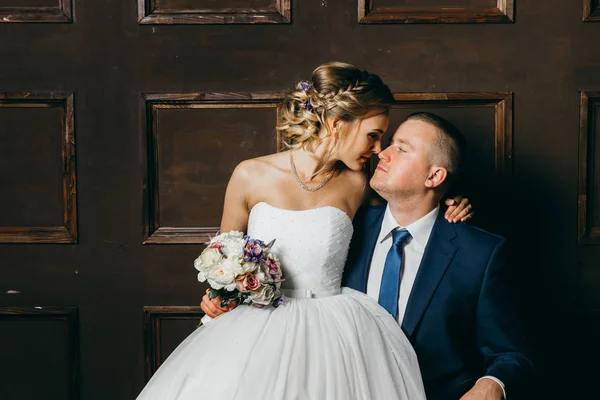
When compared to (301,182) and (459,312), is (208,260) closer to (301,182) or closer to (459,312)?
(301,182)

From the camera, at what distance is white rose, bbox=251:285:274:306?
6.13ft

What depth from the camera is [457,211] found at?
2.11m

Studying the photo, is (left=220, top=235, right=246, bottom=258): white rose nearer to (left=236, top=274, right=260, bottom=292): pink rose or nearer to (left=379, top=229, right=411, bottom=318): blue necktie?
(left=236, top=274, right=260, bottom=292): pink rose

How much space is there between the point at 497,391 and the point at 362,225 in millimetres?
680

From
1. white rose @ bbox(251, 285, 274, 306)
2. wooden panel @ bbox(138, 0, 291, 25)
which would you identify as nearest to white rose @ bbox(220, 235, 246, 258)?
white rose @ bbox(251, 285, 274, 306)

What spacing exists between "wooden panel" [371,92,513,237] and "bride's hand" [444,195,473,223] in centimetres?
41

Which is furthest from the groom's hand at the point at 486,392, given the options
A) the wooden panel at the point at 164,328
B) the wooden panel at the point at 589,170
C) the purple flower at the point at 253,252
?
the wooden panel at the point at 164,328

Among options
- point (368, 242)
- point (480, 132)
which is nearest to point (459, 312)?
point (368, 242)

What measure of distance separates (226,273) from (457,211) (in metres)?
0.77

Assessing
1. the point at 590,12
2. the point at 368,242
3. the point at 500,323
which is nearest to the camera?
the point at 500,323

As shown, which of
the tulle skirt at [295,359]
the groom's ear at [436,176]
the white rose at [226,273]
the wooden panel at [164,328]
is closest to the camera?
the tulle skirt at [295,359]

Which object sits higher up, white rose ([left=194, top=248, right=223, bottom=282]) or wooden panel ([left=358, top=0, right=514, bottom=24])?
wooden panel ([left=358, top=0, right=514, bottom=24])

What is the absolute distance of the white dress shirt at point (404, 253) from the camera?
6.82 feet

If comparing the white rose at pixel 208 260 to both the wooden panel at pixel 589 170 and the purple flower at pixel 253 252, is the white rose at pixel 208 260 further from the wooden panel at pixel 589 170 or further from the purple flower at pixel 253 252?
the wooden panel at pixel 589 170
